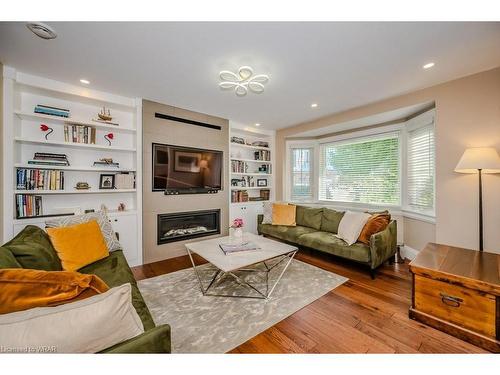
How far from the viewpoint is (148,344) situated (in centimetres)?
77

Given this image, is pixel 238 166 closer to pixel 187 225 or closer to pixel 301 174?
pixel 301 174

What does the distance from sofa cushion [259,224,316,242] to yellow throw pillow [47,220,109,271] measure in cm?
263

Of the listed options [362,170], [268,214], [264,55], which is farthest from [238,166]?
[264,55]

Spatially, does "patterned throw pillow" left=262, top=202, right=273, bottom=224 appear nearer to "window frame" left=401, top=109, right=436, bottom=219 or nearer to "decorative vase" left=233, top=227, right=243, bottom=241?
"decorative vase" left=233, top=227, right=243, bottom=241

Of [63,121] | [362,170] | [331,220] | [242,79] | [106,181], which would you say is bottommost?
[331,220]

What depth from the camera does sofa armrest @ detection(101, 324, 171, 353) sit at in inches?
28.6

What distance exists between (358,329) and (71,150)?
393 centimetres

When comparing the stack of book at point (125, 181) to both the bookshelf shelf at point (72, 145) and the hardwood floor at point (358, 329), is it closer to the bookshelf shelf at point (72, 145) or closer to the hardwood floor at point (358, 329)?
the bookshelf shelf at point (72, 145)

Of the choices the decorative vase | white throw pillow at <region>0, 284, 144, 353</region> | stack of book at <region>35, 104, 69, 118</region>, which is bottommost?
the decorative vase

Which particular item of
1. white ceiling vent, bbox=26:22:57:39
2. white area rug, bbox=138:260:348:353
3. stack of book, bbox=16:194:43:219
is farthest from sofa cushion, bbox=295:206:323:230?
white ceiling vent, bbox=26:22:57:39

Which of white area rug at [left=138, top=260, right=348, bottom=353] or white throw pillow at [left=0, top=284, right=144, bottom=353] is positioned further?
white area rug at [left=138, top=260, right=348, bottom=353]
